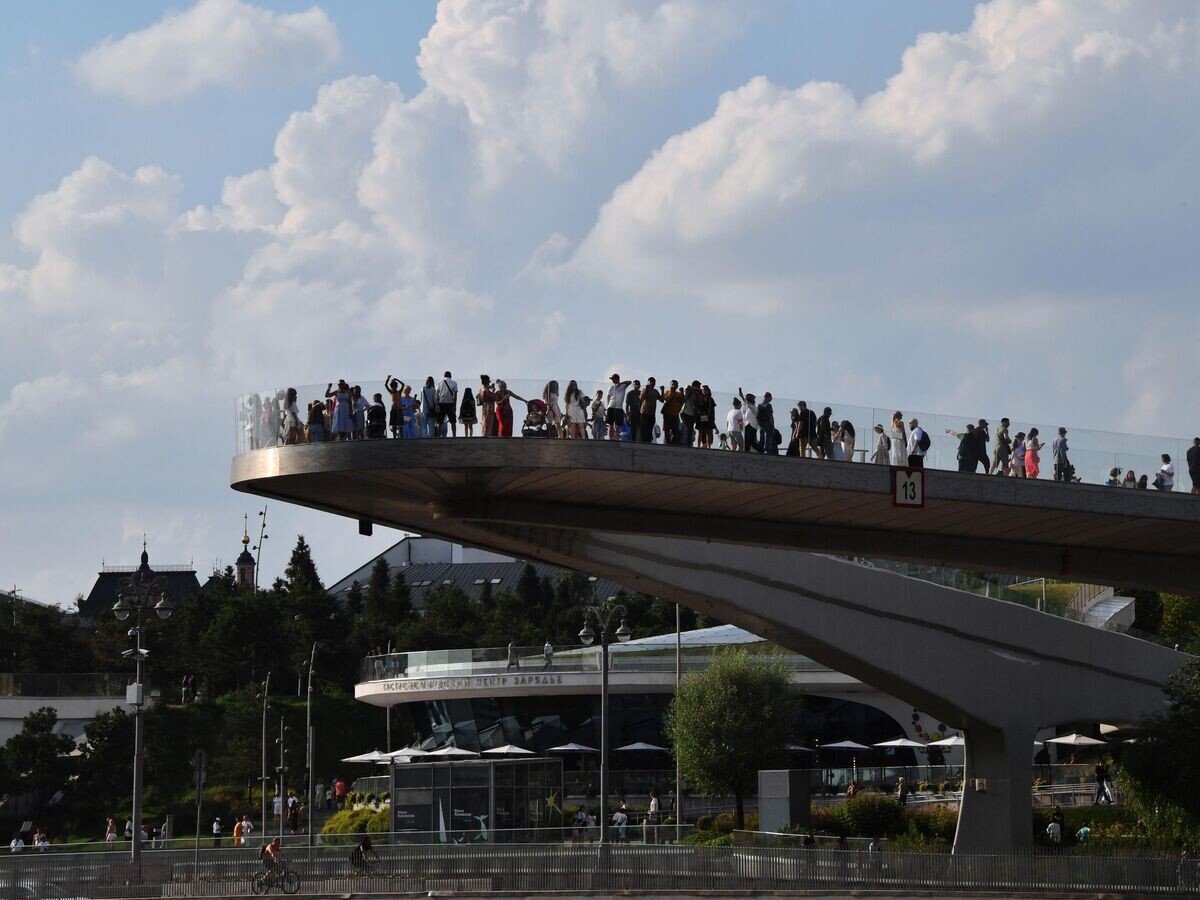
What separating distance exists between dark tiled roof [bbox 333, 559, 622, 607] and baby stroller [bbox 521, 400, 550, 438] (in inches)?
4198

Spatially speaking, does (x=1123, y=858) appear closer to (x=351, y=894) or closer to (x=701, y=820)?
(x=351, y=894)

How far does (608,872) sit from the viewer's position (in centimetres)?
3584

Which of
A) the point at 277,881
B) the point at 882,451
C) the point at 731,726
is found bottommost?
the point at 277,881

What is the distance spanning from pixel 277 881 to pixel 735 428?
46.1 ft

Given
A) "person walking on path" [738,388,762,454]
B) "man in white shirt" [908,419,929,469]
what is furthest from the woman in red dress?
"man in white shirt" [908,419,929,469]

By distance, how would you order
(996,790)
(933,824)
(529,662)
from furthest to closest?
(529,662) → (933,824) → (996,790)

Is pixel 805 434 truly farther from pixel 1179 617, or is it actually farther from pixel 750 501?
pixel 1179 617

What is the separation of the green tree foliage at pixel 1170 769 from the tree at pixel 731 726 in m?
14.9

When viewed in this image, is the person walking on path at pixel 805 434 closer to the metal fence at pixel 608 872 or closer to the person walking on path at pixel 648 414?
the person walking on path at pixel 648 414

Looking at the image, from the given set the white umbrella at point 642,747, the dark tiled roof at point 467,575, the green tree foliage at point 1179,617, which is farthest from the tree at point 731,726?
the dark tiled roof at point 467,575

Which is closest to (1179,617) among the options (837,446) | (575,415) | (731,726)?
(731,726)

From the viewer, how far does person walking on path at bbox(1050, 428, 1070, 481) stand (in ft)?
119

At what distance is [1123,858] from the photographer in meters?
34.0

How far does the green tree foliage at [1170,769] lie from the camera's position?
43531 millimetres
